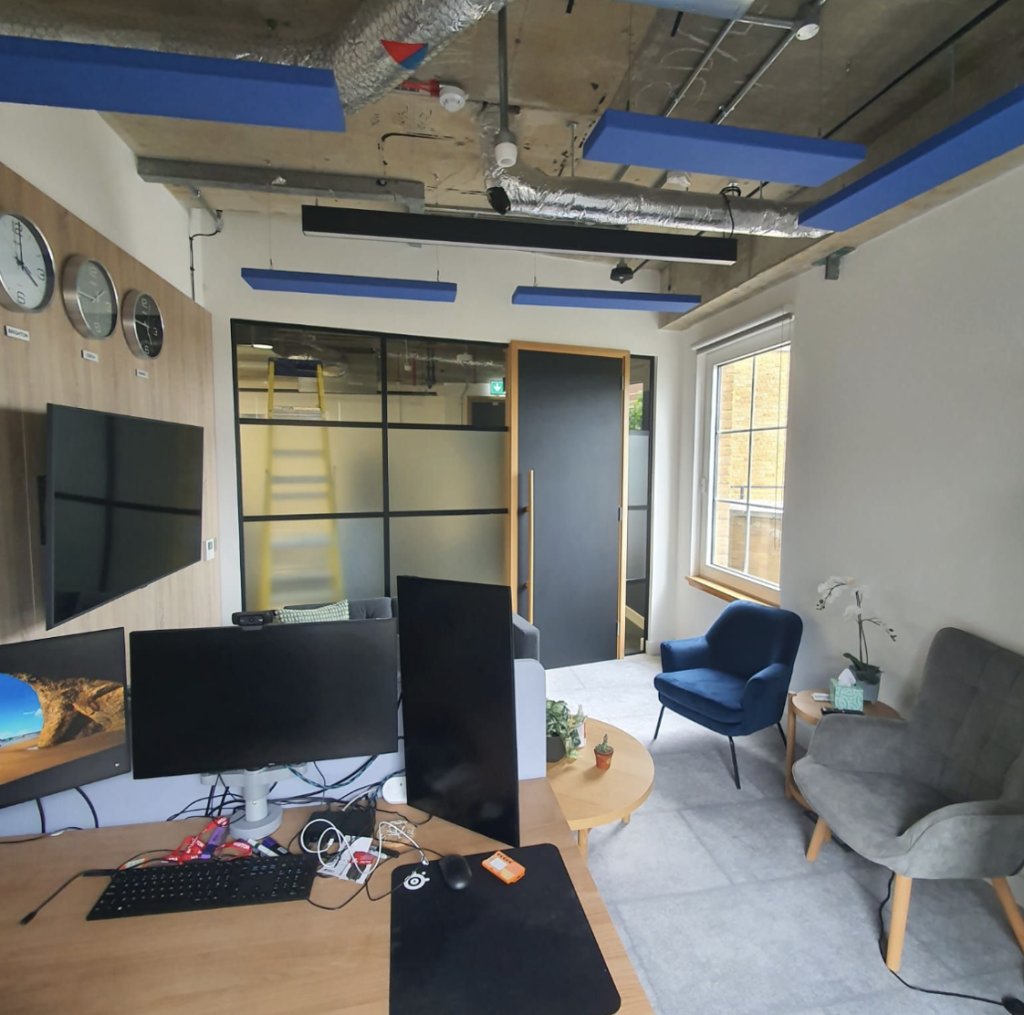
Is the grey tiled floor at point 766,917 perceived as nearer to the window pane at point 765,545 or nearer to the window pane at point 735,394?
the window pane at point 765,545

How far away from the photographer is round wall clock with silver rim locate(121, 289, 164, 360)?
7.95 feet

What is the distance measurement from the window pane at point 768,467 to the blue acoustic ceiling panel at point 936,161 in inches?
63.6

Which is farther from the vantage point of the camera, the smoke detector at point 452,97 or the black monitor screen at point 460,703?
the smoke detector at point 452,97

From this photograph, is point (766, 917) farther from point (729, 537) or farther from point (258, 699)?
point (729, 537)

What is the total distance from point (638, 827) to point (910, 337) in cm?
267

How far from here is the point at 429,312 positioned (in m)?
3.95

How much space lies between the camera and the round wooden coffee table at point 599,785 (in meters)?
1.70

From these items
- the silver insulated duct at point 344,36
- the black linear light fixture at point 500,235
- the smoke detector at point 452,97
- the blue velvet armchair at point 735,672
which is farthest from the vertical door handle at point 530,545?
the silver insulated duct at point 344,36

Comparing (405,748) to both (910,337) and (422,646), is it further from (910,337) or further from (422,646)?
(910,337)

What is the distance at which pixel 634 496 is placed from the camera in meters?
4.63

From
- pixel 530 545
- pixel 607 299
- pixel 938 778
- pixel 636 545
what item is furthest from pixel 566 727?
pixel 636 545

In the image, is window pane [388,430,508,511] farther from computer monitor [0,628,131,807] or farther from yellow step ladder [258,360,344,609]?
computer monitor [0,628,131,807]

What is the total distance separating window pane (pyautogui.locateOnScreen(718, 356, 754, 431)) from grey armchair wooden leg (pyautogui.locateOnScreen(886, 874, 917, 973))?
2804 mm

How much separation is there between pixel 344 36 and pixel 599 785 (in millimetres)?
2725
